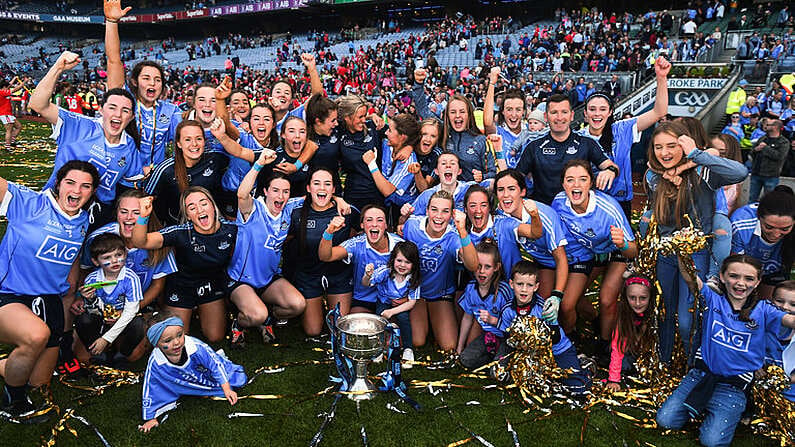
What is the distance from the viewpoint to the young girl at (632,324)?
14.1ft

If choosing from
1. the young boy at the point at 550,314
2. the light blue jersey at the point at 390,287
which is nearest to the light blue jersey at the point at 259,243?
the light blue jersey at the point at 390,287

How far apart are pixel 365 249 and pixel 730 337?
294 cm

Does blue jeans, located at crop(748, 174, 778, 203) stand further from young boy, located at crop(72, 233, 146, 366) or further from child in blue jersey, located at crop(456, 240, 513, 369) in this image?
young boy, located at crop(72, 233, 146, 366)

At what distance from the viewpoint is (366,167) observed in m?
5.89

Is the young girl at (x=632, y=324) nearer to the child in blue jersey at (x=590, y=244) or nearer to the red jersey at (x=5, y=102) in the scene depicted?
the child in blue jersey at (x=590, y=244)

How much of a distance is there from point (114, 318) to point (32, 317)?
2.13 feet

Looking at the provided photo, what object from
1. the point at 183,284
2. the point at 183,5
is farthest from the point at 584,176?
the point at 183,5

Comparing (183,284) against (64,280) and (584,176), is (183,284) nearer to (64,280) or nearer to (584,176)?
(64,280)

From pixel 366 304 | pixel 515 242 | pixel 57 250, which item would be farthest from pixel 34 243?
pixel 515 242

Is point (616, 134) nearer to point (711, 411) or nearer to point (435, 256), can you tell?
point (435, 256)

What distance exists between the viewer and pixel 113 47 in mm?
5203

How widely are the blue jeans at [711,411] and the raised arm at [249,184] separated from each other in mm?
3683

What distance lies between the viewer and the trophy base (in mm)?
4205

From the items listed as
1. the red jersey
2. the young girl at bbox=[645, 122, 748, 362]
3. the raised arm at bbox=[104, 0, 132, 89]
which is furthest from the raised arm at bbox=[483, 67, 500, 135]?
the red jersey
